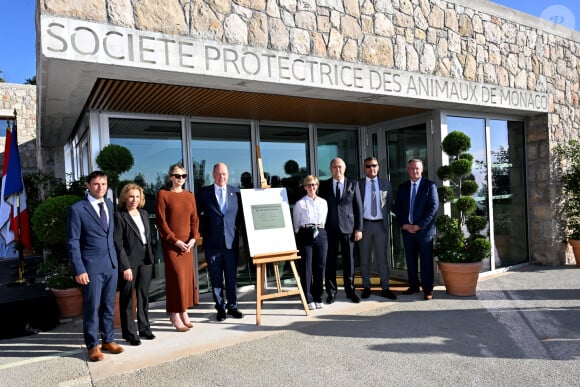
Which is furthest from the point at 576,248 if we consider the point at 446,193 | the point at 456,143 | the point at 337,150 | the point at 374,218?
the point at 337,150

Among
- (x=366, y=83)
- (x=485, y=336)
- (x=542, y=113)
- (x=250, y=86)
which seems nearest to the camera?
(x=485, y=336)

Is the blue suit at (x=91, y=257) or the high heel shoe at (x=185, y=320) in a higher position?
the blue suit at (x=91, y=257)

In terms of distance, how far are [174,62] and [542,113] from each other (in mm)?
5732

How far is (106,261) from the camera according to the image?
3.50 m

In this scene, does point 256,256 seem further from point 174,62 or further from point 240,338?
point 174,62

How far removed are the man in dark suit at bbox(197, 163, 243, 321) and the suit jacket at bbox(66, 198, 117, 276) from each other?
42.5 inches

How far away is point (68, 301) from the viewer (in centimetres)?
461

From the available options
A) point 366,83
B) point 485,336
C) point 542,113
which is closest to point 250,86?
point 366,83

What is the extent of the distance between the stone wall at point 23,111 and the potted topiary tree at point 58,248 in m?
9.09

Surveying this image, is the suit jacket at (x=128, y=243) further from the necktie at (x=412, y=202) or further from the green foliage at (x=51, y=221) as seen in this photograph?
the necktie at (x=412, y=202)

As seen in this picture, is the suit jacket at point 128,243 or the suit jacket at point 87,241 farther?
the suit jacket at point 128,243

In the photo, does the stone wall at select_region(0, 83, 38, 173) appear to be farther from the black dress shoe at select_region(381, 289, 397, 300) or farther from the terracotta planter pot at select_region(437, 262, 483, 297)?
the terracotta planter pot at select_region(437, 262, 483, 297)

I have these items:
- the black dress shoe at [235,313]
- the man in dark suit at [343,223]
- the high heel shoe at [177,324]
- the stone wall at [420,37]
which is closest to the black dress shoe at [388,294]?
the man in dark suit at [343,223]

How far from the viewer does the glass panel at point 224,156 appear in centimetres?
551
